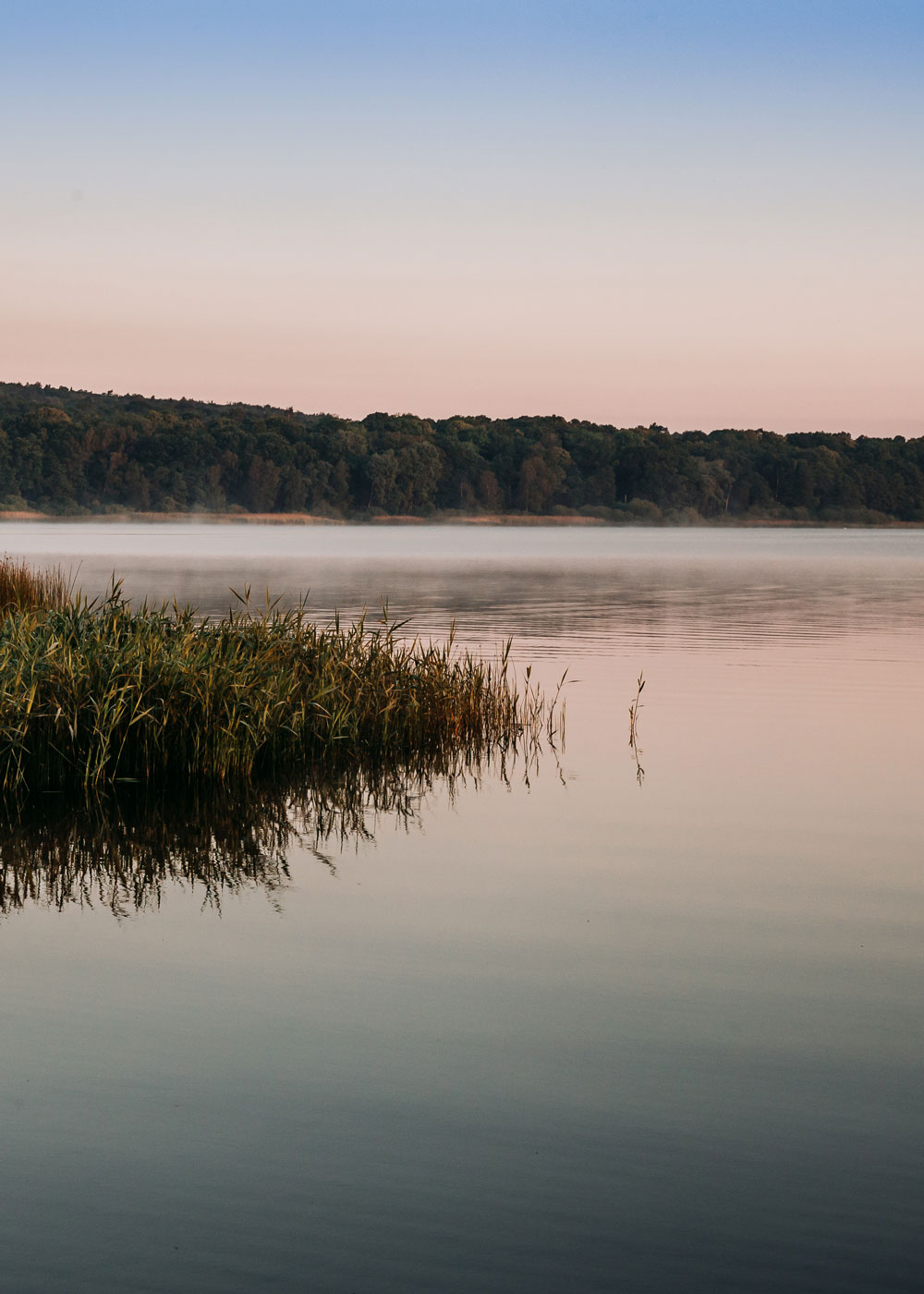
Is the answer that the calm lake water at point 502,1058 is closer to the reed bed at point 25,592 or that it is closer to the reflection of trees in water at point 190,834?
the reflection of trees in water at point 190,834

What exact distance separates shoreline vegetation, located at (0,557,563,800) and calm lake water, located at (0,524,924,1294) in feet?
5.20

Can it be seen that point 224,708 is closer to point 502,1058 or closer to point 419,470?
point 502,1058

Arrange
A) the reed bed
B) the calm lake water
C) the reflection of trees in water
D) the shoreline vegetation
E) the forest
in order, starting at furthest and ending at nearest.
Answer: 1. the forest
2. the reed bed
3. the shoreline vegetation
4. the reflection of trees in water
5. the calm lake water

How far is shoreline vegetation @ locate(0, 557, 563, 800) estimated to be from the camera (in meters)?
11.5

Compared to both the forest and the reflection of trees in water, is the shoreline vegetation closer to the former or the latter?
the reflection of trees in water

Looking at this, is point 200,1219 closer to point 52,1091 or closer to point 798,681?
point 52,1091

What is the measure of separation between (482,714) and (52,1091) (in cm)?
966

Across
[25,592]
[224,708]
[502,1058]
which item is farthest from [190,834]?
[25,592]

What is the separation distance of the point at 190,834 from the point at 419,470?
143 metres

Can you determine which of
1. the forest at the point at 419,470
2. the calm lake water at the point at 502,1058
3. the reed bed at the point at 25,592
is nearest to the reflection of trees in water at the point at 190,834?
the calm lake water at the point at 502,1058

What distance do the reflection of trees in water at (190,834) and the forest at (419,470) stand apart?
13880 centimetres

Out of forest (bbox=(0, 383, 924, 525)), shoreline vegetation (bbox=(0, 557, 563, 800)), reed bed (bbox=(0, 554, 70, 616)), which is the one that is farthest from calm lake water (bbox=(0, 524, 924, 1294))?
forest (bbox=(0, 383, 924, 525))

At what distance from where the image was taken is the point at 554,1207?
185 inches

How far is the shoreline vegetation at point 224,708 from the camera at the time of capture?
452 inches
